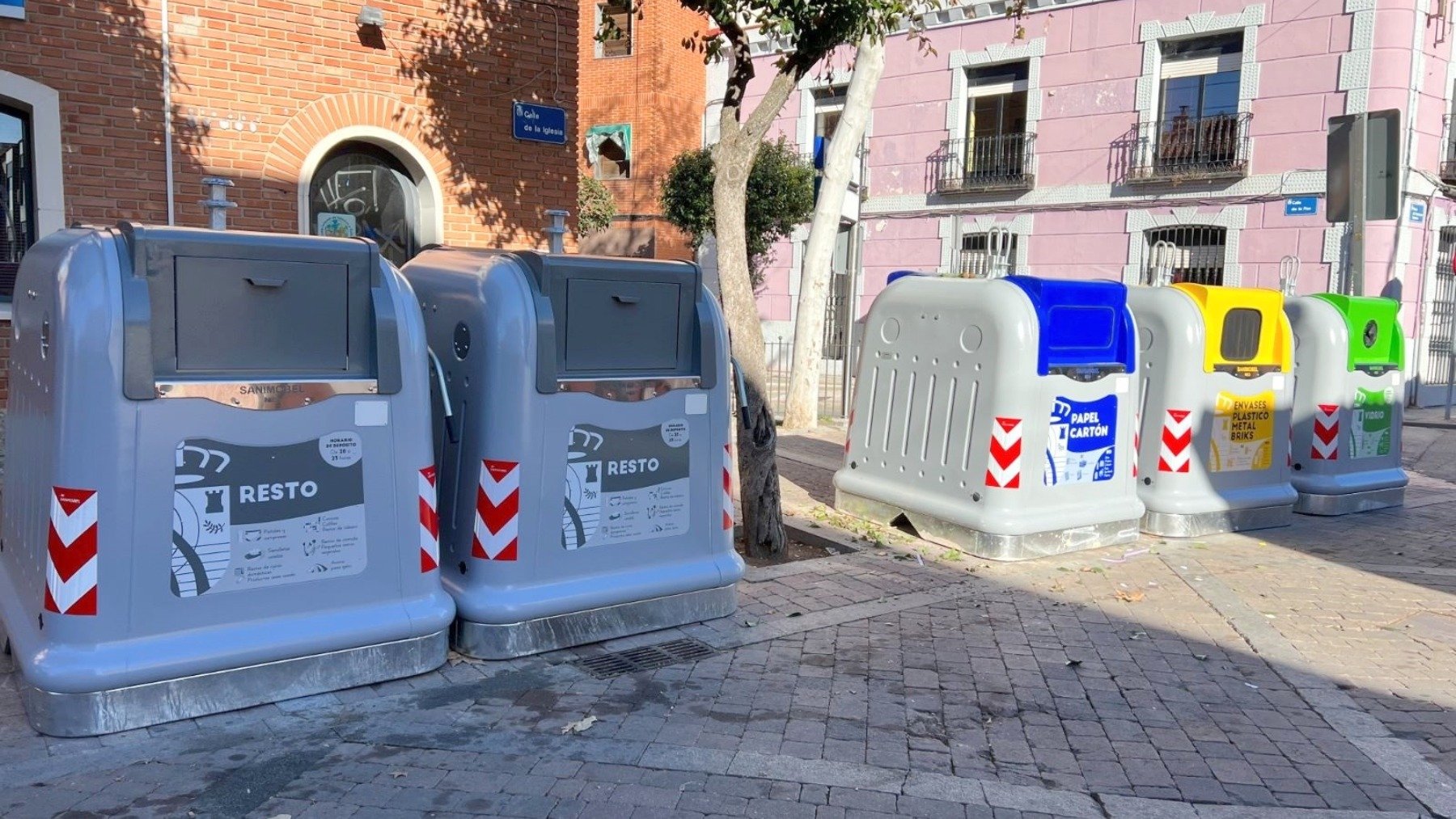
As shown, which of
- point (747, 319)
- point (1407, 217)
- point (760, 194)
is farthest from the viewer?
point (760, 194)

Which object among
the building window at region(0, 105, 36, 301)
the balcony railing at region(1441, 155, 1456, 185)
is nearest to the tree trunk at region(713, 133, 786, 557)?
the building window at region(0, 105, 36, 301)

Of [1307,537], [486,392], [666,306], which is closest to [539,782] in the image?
[486,392]

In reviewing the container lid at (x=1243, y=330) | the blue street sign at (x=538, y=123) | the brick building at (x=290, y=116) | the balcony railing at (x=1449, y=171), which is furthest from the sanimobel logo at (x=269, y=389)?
the balcony railing at (x=1449, y=171)

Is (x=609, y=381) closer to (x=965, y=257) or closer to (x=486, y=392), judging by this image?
(x=486, y=392)

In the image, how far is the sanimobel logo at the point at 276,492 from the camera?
3965mm

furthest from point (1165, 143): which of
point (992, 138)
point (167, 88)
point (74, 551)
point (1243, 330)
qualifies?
point (74, 551)

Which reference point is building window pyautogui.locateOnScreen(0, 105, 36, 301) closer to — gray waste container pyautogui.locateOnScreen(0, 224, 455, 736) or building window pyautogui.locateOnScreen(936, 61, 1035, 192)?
gray waste container pyautogui.locateOnScreen(0, 224, 455, 736)

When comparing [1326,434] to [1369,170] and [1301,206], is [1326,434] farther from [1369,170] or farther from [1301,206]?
[1301,206]

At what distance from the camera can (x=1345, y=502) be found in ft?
28.3

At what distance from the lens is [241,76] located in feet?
27.3

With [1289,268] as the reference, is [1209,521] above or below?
below

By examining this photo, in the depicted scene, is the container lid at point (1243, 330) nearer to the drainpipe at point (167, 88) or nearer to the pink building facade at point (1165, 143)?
the pink building facade at point (1165, 143)

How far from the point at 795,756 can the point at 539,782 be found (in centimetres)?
86

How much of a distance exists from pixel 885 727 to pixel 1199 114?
618 inches
